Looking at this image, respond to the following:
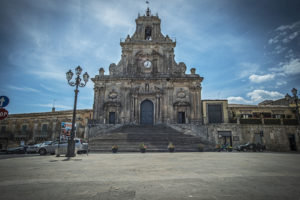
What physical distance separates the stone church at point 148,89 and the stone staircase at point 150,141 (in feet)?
18.0

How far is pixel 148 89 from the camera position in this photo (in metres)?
A: 26.2

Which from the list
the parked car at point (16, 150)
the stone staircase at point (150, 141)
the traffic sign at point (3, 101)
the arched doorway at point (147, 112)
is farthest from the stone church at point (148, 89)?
the traffic sign at point (3, 101)

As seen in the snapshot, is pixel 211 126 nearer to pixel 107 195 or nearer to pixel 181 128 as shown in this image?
pixel 181 128

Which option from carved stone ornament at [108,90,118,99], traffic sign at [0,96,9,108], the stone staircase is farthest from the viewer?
carved stone ornament at [108,90,118,99]

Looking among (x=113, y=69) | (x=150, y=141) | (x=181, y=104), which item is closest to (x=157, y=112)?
(x=181, y=104)

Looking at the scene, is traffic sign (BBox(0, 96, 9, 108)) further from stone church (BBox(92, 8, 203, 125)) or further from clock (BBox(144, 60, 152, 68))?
clock (BBox(144, 60, 152, 68))

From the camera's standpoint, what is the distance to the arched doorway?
25.6 m

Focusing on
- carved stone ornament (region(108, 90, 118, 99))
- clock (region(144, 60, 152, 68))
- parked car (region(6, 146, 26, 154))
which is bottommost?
parked car (region(6, 146, 26, 154))

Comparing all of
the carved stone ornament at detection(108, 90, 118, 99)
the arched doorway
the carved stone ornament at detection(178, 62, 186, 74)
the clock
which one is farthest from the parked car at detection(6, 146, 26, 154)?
the carved stone ornament at detection(178, 62, 186, 74)

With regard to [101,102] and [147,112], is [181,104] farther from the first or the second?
[101,102]

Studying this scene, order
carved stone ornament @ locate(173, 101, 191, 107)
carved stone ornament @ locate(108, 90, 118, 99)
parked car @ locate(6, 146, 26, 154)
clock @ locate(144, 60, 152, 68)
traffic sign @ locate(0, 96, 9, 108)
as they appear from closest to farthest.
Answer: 1. traffic sign @ locate(0, 96, 9, 108)
2. parked car @ locate(6, 146, 26, 154)
3. carved stone ornament @ locate(173, 101, 191, 107)
4. carved stone ornament @ locate(108, 90, 118, 99)
5. clock @ locate(144, 60, 152, 68)

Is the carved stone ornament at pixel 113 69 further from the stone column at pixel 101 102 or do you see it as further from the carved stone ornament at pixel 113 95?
the carved stone ornament at pixel 113 95

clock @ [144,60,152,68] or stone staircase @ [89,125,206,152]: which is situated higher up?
clock @ [144,60,152,68]

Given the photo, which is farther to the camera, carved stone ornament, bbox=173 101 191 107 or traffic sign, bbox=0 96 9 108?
carved stone ornament, bbox=173 101 191 107
